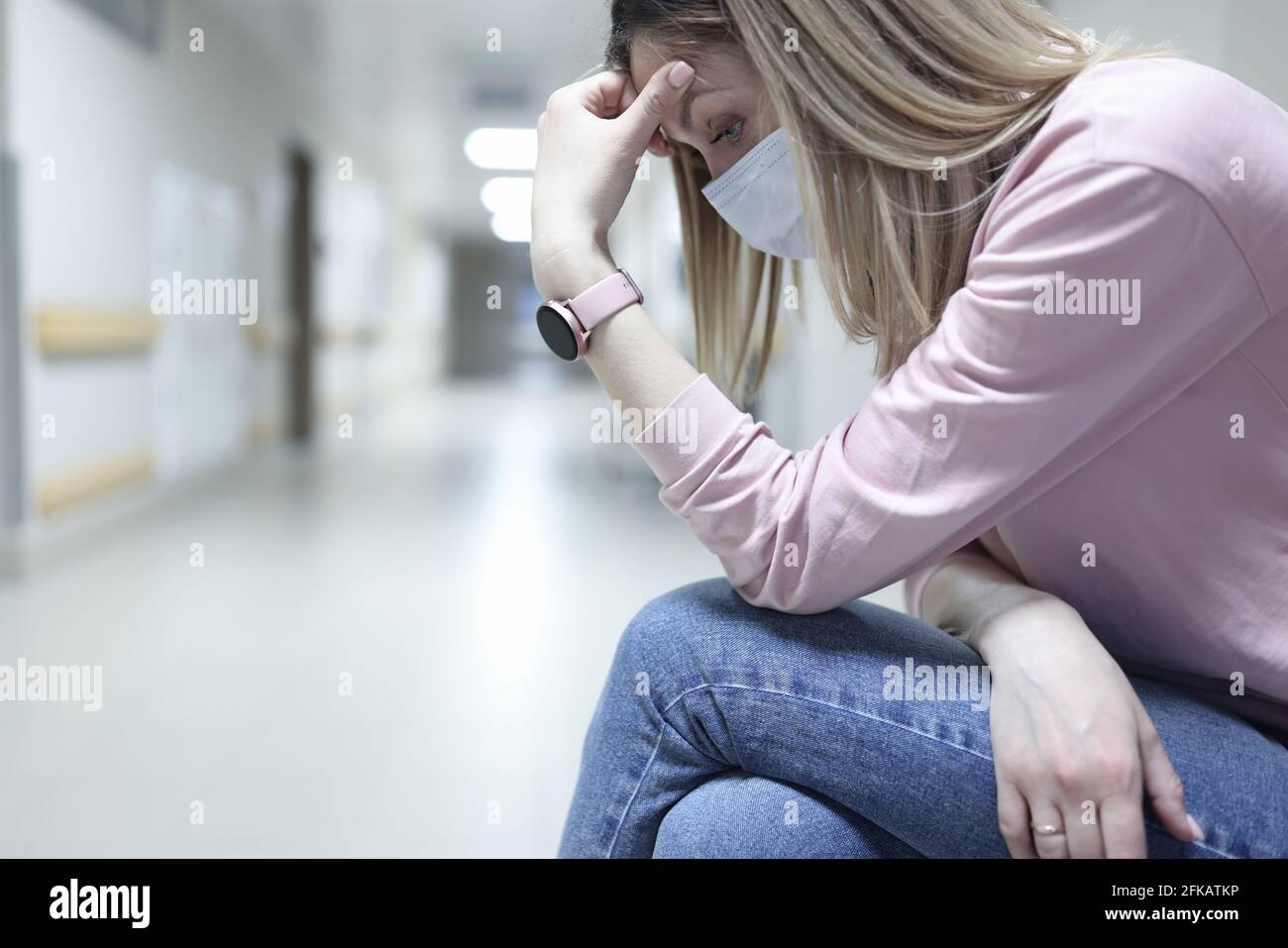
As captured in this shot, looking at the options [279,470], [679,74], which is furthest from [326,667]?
[279,470]

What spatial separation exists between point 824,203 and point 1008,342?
0.68 ft

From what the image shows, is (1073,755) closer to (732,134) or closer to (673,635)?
(673,635)

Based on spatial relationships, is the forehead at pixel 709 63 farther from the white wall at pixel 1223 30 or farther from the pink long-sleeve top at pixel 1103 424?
the white wall at pixel 1223 30

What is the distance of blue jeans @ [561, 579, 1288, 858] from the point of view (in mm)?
692

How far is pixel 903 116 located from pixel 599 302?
266mm

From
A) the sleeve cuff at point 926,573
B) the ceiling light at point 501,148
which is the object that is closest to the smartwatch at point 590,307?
the sleeve cuff at point 926,573

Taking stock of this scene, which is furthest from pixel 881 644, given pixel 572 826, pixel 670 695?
pixel 572 826

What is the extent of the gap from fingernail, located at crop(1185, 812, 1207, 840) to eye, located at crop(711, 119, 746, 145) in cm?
64

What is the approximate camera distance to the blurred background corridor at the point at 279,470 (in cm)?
178

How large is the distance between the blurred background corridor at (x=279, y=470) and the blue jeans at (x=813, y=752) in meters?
0.45

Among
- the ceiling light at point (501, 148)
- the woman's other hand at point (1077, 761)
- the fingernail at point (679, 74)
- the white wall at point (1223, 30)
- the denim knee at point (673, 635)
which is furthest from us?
the ceiling light at point (501, 148)

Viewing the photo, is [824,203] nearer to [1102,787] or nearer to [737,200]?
[737,200]

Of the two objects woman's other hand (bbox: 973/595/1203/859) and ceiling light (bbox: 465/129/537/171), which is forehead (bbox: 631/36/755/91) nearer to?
woman's other hand (bbox: 973/595/1203/859)
